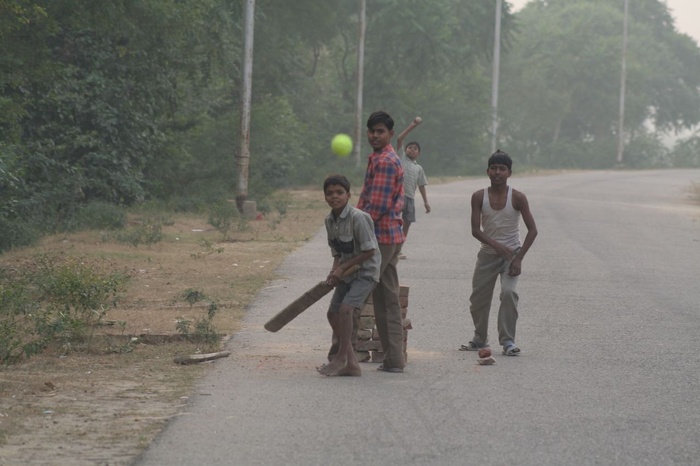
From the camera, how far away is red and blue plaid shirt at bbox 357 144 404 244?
8852 mm

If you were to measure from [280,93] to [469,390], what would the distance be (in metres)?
35.7

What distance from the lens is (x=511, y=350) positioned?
964 centimetres

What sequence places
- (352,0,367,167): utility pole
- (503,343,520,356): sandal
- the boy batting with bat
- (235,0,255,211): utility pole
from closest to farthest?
the boy batting with bat → (503,343,520,356): sandal → (235,0,255,211): utility pole → (352,0,367,167): utility pole

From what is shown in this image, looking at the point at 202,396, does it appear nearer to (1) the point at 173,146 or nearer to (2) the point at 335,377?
(2) the point at 335,377

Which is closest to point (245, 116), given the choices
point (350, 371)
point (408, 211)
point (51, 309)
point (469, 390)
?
point (408, 211)

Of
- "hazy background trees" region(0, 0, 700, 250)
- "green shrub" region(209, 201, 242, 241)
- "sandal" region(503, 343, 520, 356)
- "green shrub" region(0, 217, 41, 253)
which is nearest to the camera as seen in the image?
"sandal" region(503, 343, 520, 356)

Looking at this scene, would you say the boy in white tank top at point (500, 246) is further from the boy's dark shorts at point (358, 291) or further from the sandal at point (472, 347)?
the boy's dark shorts at point (358, 291)

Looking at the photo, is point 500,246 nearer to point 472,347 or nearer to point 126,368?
point 472,347

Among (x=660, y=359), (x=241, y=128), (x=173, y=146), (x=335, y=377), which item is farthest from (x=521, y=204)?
(x=173, y=146)

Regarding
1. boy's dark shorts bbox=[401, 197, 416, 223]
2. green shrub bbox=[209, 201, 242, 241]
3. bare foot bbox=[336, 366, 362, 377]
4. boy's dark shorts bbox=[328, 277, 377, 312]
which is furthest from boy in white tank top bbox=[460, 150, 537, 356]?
green shrub bbox=[209, 201, 242, 241]

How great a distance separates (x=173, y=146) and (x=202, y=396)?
2081cm

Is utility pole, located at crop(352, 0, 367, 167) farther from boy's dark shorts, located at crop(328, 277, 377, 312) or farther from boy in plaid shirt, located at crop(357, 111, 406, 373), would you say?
boy's dark shorts, located at crop(328, 277, 377, 312)

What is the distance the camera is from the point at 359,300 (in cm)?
858

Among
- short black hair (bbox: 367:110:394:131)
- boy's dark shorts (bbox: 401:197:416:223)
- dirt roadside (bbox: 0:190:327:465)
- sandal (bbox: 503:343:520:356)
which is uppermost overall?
short black hair (bbox: 367:110:394:131)
